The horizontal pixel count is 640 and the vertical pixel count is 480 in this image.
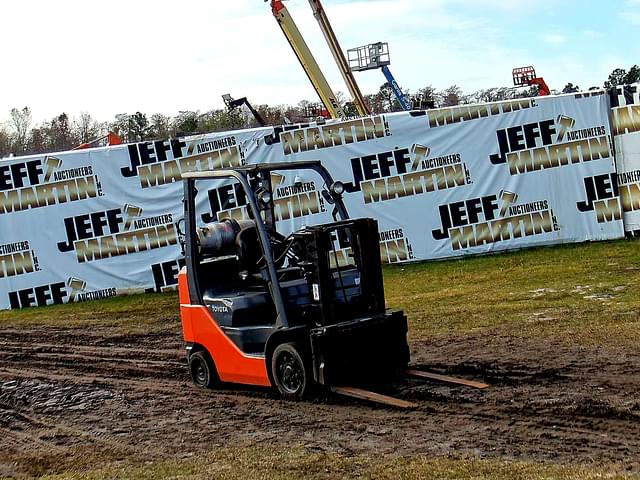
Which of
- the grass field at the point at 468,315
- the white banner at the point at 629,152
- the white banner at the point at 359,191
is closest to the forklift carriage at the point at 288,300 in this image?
the grass field at the point at 468,315

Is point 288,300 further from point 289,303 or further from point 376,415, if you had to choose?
Answer: point 376,415

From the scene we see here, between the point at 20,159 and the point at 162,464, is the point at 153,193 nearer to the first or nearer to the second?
the point at 20,159

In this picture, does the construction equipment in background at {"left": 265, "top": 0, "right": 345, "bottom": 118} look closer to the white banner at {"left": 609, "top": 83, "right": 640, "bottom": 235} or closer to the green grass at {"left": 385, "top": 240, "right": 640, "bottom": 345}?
the green grass at {"left": 385, "top": 240, "right": 640, "bottom": 345}

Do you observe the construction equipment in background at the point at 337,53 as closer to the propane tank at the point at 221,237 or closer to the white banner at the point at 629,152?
the white banner at the point at 629,152

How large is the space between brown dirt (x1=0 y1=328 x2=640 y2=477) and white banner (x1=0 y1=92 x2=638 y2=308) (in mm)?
8436

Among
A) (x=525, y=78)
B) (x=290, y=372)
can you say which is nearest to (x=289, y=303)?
(x=290, y=372)

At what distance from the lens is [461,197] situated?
1984 cm

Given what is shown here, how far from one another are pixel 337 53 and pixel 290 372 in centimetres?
2631

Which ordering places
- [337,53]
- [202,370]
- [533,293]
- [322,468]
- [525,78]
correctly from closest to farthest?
[322,468] < [202,370] < [533,293] < [337,53] < [525,78]

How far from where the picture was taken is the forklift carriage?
27.0ft

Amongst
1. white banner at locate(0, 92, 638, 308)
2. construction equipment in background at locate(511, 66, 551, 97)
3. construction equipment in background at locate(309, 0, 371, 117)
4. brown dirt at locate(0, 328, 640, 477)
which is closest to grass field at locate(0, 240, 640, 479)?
brown dirt at locate(0, 328, 640, 477)

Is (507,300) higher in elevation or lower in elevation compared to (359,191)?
lower

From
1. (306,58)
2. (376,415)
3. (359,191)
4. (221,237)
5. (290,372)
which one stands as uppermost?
(306,58)

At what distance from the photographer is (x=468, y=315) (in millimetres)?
12945
